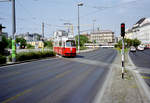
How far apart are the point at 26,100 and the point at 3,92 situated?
5.13ft

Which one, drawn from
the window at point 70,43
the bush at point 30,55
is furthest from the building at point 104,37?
the bush at point 30,55

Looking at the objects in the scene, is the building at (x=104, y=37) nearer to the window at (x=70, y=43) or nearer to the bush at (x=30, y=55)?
the window at (x=70, y=43)

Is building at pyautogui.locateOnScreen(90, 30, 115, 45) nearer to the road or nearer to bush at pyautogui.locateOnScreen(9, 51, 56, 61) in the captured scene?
bush at pyautogui.locateOnScreen(9, 51, 56, 61)

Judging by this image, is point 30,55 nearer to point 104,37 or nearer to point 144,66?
point 144,66

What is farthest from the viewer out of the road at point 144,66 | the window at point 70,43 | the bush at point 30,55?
the window at point 70,43

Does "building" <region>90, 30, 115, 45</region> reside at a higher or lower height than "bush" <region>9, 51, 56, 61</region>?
higher

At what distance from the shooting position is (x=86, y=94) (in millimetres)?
6516

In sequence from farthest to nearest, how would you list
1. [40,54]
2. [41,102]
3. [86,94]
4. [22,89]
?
[40,54]
[22,89]
[86,94]
[41,102]

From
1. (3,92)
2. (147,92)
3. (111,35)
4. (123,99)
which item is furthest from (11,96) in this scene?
(111,35)

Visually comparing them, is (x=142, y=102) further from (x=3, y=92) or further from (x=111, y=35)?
(x=111, y=35)

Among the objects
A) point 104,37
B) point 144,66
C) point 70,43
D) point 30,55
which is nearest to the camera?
point 144,66

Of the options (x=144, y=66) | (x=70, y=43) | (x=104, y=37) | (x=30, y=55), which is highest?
(x=104, y=37)

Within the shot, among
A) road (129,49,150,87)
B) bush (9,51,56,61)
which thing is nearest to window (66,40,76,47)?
bush (9,51,56,61)

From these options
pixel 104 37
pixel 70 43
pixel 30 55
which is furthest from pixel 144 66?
pixel 104 37
